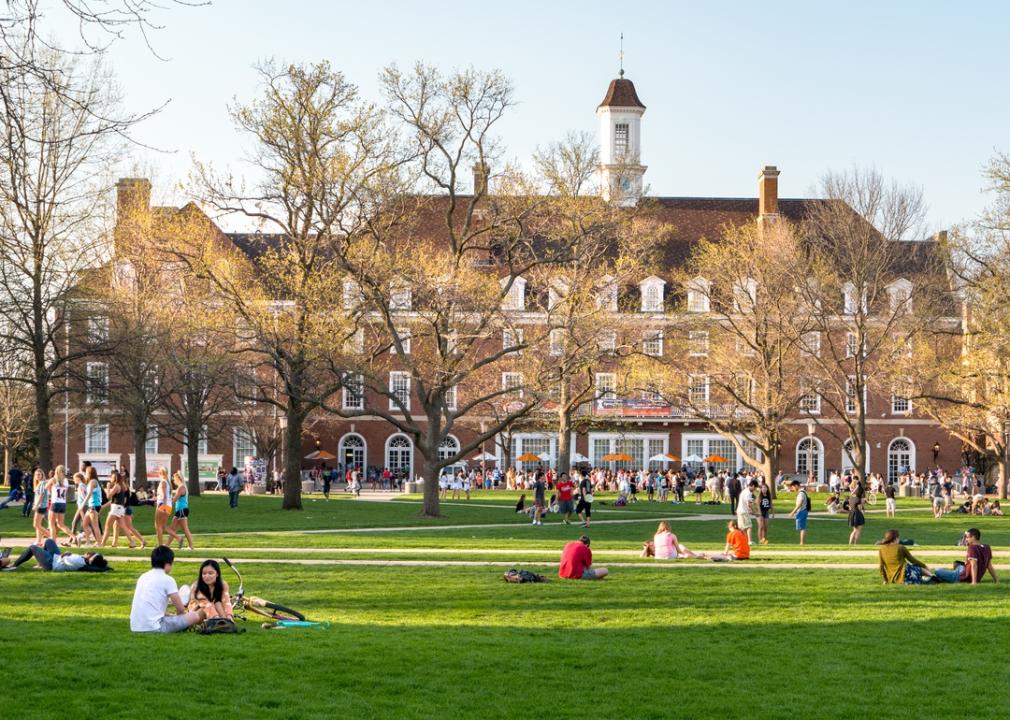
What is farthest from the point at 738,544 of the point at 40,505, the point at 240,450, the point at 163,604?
the point at 240,450

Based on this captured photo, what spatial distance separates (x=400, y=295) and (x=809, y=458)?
38259mm

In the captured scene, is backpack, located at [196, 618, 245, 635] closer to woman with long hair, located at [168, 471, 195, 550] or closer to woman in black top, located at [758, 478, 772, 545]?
woman with long hair, located at [168, 471, 195, 550]

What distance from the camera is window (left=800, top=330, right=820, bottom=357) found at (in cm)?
5338

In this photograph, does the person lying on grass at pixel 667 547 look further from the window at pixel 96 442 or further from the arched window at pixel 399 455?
the window at pixel 96 442

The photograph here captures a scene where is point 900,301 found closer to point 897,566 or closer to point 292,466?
point 292,466

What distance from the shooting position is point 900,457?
72938mm

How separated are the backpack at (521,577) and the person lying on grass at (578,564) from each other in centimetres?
44

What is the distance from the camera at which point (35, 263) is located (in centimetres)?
3762

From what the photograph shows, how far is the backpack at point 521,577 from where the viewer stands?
19797 mm

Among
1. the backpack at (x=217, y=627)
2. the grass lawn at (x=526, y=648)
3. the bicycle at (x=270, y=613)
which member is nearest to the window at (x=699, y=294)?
the grass lawn at (x=526, y=648)

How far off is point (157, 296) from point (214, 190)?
33.0 feet

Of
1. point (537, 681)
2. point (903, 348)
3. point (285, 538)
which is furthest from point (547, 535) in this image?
point (903, 348)

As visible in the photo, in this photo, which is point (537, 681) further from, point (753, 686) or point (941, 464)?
point (941, 464)

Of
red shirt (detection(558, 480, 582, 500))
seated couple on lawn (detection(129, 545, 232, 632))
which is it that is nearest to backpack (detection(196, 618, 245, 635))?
seated couple on lawn (detection(129, 545, 232, 632))
